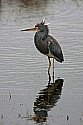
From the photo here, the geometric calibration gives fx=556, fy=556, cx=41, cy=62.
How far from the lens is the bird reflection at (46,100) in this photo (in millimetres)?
10331

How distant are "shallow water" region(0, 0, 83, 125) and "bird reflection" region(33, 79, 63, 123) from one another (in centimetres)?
4

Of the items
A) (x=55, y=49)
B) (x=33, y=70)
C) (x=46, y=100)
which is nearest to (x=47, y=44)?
(x=55, y=49)

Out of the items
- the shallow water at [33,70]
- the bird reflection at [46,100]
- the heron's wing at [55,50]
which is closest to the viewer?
the bird reflection at [46,100]

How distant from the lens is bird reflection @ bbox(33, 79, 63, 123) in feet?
33.9

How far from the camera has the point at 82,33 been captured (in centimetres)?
1952

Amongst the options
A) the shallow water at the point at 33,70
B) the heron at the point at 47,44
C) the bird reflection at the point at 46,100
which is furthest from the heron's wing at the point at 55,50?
the bird reflection at the point at 46,100

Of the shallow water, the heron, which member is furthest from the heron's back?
the shallow water

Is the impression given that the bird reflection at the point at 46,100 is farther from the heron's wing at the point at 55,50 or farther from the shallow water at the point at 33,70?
the heron's wing at the point at 55,50

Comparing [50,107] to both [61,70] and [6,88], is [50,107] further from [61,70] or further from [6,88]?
[61,70]

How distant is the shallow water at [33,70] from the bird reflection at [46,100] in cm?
4

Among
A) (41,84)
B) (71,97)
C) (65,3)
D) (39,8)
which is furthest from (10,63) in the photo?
(65,3)

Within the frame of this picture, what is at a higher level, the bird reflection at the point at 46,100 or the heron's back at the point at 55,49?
the heron's back at the point at 55,49

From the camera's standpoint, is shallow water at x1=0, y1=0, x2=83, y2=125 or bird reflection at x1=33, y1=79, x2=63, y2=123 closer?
bird reflection at x1=33, y1=79, x2=63, y2=123

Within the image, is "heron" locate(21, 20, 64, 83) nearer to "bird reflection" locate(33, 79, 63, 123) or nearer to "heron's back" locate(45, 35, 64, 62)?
"heron's back" locate(45, 35, 64, 62)
